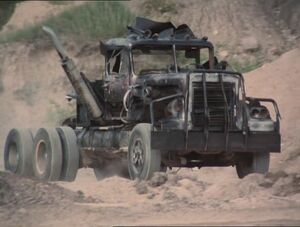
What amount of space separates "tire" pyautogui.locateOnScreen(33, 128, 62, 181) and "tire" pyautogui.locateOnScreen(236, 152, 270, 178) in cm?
340

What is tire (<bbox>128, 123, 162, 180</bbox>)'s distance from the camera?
41.9 ft

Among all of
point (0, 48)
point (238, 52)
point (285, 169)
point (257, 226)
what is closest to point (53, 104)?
point (0, 48)

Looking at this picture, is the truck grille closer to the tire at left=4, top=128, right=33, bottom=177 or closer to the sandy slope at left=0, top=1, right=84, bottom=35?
the tire at left=4, top=128, right=33, bottom=177

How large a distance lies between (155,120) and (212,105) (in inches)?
→ 37.7

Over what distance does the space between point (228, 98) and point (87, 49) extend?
54.4 ft

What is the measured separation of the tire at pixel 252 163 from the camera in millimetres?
13570

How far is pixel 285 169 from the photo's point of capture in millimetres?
15336

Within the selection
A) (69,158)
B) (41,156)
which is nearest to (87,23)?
(41,156)

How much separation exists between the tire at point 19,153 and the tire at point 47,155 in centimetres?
21

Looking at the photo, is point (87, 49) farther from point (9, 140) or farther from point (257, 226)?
point (257, 226)

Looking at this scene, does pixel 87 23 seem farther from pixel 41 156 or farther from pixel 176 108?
pixel 176 108

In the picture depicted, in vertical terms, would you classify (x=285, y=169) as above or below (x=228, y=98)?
below

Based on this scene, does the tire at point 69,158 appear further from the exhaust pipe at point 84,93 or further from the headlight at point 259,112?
the headlight at point 259,112

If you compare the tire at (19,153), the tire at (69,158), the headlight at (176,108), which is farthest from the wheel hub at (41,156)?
the headlight at (176,108)
